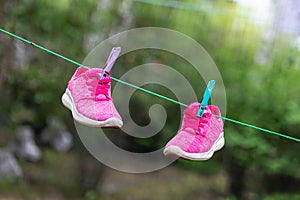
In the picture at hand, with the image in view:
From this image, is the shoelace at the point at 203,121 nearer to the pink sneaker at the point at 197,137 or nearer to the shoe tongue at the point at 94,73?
the pink sneaker at the point at 197,137

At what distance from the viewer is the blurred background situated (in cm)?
284

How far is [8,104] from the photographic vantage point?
10.8ft

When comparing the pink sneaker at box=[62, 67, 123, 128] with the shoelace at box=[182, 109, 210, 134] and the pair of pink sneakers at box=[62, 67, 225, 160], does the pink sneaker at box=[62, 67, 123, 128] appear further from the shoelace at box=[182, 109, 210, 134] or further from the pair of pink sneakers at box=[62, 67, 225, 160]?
the shoelace at box=[182, 109, 210, 134]

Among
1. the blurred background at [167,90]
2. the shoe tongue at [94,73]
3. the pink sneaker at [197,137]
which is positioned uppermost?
the shoe tongue at [94,73]

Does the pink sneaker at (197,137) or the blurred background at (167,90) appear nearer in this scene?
the pink sneaker at (197,137)

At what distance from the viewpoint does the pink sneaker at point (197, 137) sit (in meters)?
1.23

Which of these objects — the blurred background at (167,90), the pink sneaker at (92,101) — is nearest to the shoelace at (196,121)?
the pink sneaker at (92,101)

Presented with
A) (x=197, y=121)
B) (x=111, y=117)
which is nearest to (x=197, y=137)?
(x=197, y=121)

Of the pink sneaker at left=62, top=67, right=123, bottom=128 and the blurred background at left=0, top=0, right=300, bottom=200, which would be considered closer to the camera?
the pink sneaker at left=62, top=67, right=123, bottom=128

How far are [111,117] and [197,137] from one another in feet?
0.77

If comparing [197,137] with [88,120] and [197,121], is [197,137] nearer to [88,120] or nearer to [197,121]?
[197,121]

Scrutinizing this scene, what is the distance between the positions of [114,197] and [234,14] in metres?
1.47

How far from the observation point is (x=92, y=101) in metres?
1.22

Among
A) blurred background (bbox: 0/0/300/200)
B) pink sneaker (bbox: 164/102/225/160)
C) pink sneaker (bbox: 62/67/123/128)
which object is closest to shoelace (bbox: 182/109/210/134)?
pink sneaker (bbox: 164/102/225/160)
